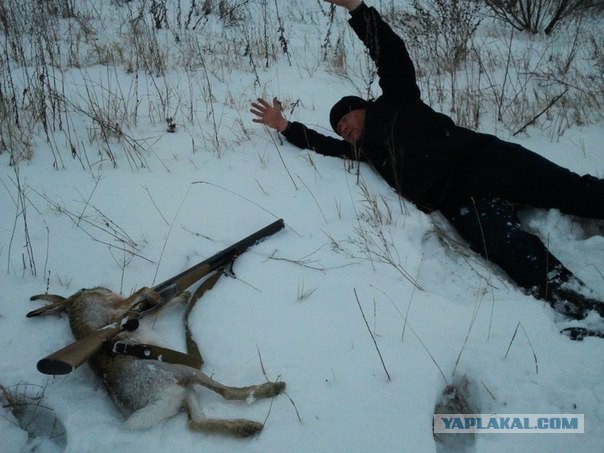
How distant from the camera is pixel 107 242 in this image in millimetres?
2156

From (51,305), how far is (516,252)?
202 cm

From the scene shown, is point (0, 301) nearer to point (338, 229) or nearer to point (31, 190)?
point (31, 190)

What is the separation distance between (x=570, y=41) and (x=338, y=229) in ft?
15.0

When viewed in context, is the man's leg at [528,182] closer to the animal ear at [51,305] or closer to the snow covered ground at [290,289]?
the snow covered ground at [290,289]

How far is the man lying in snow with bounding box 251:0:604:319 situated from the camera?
1933mm

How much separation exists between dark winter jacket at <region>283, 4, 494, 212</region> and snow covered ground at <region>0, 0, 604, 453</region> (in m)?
0.14

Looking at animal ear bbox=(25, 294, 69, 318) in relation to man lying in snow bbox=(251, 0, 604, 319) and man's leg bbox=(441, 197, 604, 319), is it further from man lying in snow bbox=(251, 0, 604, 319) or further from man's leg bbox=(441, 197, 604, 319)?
man's leg bbox=(441, 197, 604, 319)

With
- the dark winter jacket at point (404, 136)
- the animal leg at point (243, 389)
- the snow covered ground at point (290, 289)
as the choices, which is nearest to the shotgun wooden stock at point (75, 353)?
the snow covered ground at point (290, 289)

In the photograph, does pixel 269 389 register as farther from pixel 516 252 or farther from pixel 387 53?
pixel 387 53

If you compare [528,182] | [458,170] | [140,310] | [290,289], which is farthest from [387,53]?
[140,310]

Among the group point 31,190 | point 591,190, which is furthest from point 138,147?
point 591,190

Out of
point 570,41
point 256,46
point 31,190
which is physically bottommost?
point 31,190

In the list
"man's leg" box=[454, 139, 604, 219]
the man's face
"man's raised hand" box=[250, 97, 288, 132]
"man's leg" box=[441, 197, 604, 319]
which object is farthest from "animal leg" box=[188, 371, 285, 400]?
"man's raised hand" box=[250, 97, 288, 132]

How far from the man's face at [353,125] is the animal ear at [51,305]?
190 cm
